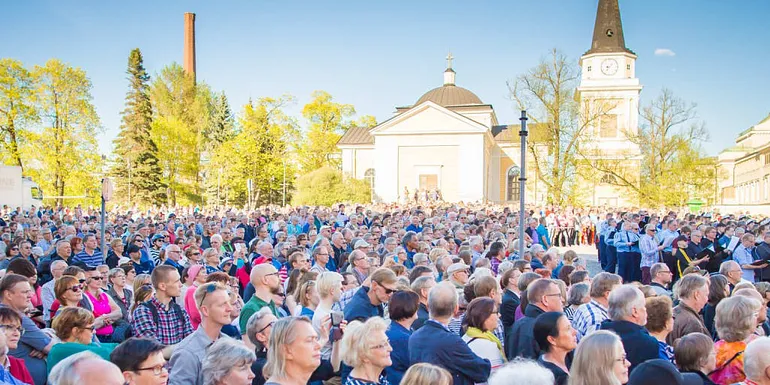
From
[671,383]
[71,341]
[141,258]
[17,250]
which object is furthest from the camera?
[141,258]

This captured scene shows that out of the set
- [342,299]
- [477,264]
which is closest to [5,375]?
[342,299]

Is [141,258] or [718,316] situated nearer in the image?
[718,316]

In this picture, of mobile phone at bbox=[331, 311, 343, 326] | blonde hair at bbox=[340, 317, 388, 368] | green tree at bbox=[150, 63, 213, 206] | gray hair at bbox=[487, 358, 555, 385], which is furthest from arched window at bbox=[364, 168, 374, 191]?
gray hair at bbox=[487, 358, 555, 385]

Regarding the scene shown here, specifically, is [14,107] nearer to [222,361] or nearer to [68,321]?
[68,321]

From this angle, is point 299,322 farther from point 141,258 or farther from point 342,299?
point 141,258

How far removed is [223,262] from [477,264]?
390cm

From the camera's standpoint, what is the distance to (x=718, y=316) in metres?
4.69

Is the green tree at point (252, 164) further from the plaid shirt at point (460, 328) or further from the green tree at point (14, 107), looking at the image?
the plaid shirt at point (460, 328)

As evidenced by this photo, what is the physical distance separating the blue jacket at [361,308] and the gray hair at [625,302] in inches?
81.4

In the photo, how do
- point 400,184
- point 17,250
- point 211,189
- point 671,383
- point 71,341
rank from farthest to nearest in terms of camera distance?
1. point 211,189
2. point 400,184
3. point 17,250
4. point 71,341
5. point 671,383

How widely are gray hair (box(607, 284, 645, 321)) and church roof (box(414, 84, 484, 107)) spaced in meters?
58.4

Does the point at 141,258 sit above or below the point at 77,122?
below

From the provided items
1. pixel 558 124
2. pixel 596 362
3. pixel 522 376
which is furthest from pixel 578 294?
pixel 558 124

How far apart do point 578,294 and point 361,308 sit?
2160mm
